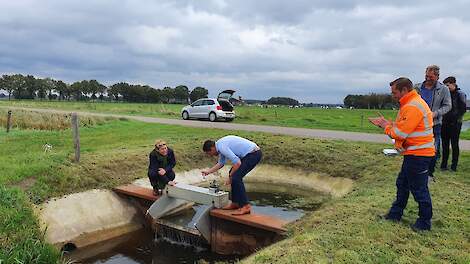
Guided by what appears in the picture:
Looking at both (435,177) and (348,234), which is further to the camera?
(435,177)

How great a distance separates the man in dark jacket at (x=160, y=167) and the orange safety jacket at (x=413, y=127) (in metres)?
5.55

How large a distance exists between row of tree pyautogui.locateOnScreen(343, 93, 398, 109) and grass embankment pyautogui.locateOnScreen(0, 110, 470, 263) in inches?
2515

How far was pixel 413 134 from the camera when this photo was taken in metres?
5.96

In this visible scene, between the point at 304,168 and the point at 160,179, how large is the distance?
547 cm

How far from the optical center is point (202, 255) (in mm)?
8703

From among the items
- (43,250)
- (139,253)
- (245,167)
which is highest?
(245,167)

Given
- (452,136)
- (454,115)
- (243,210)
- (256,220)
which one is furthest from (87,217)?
(454,115)

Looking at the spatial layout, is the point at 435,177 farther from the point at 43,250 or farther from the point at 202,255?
the point at 43,250

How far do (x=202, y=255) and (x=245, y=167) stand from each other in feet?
7.29

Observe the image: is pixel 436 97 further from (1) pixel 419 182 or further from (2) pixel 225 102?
(2) pixel 225 102

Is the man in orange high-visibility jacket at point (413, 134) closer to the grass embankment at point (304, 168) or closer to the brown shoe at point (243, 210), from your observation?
the grass embankment at point (304, 168)

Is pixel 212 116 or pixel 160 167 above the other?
pixel 212 116

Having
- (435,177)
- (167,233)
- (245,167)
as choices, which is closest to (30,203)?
(167,233)

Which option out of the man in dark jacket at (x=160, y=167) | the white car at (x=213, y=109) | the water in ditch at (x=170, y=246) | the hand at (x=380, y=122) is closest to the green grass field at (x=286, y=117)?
the white car at (x=213, y=109)
